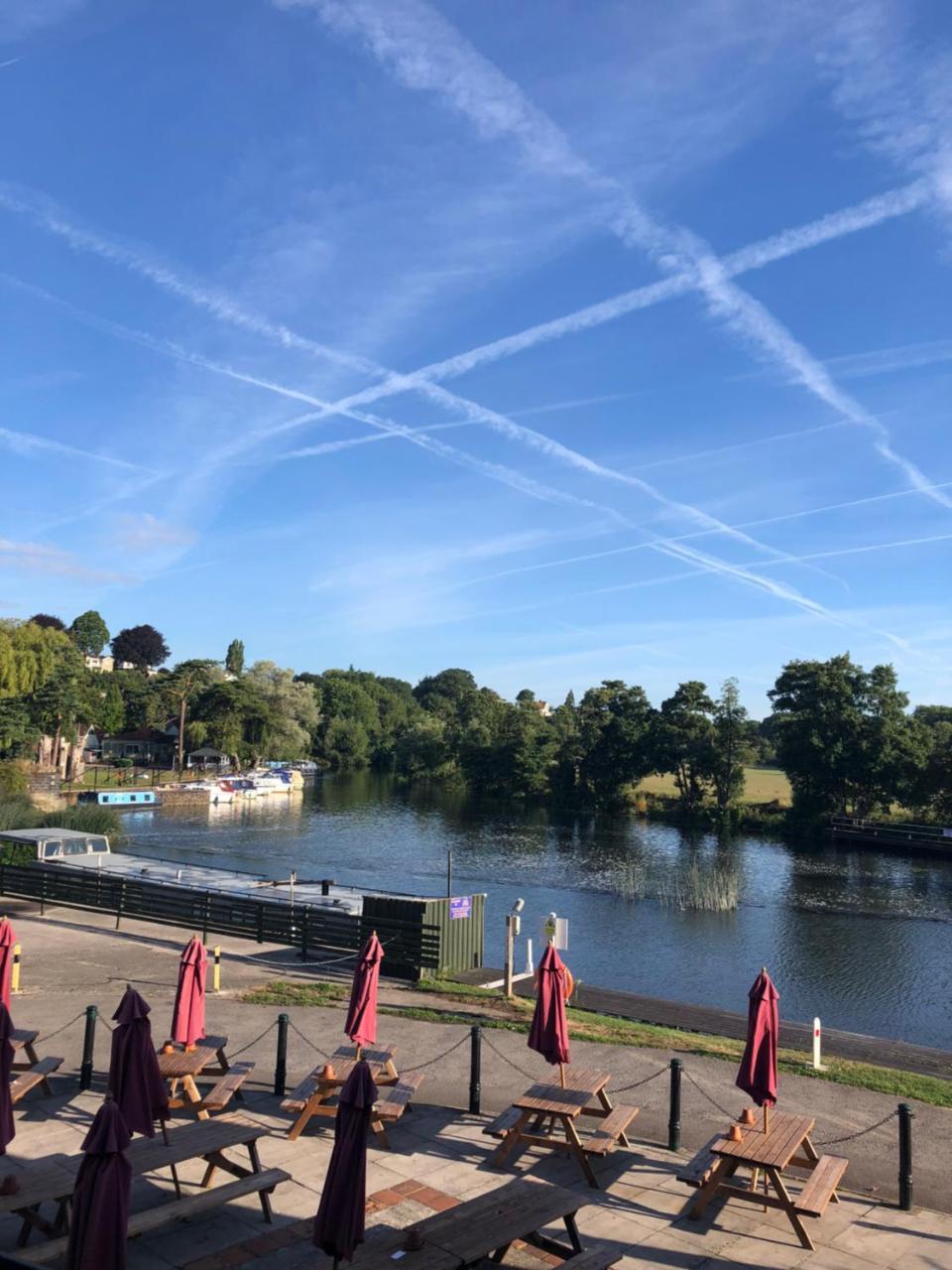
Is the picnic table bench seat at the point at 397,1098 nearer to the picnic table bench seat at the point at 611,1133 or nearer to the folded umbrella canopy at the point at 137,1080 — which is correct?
the picnic table bench seat at the point at 611,1133

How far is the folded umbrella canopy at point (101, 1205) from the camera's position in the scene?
7.08m

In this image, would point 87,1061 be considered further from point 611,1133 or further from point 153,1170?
point 611,1133

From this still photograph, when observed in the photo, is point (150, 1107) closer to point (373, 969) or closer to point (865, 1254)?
point (373, 969)

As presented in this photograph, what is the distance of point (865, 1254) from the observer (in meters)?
9.49

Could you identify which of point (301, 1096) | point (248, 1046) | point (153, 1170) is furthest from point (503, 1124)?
point (248, 1046)

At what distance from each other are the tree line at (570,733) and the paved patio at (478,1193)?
66566 mm

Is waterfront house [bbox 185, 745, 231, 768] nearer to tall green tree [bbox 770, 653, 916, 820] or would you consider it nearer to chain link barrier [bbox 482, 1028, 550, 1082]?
tall green tree [bbox 770, 653, 916, 820]

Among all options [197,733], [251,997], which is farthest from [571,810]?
[251,997]

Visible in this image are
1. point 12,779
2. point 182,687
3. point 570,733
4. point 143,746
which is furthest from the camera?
point 143,746

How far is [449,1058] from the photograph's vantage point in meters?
15.9

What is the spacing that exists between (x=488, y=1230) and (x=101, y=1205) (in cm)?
322

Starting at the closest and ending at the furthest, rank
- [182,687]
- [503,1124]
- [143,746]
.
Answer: [503,1124] → [182,687] → [143,746]

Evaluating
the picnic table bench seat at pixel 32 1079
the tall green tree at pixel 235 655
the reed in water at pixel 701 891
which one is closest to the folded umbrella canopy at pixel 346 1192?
the picnic table bench seat at pixel 32 1079

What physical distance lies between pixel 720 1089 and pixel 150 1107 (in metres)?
8.75
